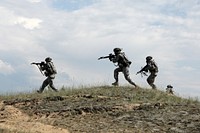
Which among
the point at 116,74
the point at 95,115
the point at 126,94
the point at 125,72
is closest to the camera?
the point at 95,115

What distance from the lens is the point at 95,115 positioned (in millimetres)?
16375

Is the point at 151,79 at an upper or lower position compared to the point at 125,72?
lower

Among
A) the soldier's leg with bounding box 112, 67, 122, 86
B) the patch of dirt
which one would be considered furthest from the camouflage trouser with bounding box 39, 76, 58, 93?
the patch of dirt

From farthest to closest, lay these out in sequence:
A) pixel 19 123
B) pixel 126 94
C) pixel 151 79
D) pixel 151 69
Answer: pixel 151 79, pixel 151 69, pixel 126 94, pixel 19 123

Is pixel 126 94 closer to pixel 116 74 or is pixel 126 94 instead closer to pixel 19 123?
pixel 116 74

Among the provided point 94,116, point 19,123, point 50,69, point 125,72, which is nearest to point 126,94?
point 125,72

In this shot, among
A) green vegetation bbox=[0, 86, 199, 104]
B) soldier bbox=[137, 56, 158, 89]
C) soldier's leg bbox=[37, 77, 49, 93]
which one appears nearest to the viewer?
green vegetation bbox=[0, 86, 199, 104]

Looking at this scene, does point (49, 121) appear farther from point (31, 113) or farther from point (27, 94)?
point (27, 94)

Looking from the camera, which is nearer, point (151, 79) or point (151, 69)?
point (151, 69)

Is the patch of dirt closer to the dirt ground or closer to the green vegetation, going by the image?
the dirt ground

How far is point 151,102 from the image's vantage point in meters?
18.0

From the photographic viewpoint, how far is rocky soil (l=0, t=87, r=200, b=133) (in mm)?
14336

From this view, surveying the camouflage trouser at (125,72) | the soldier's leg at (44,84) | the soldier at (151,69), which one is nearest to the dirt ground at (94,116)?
the camouflage trouser at (125,72)

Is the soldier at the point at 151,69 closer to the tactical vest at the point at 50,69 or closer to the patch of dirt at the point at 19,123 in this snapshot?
the tactical vest at the point at 50,69
